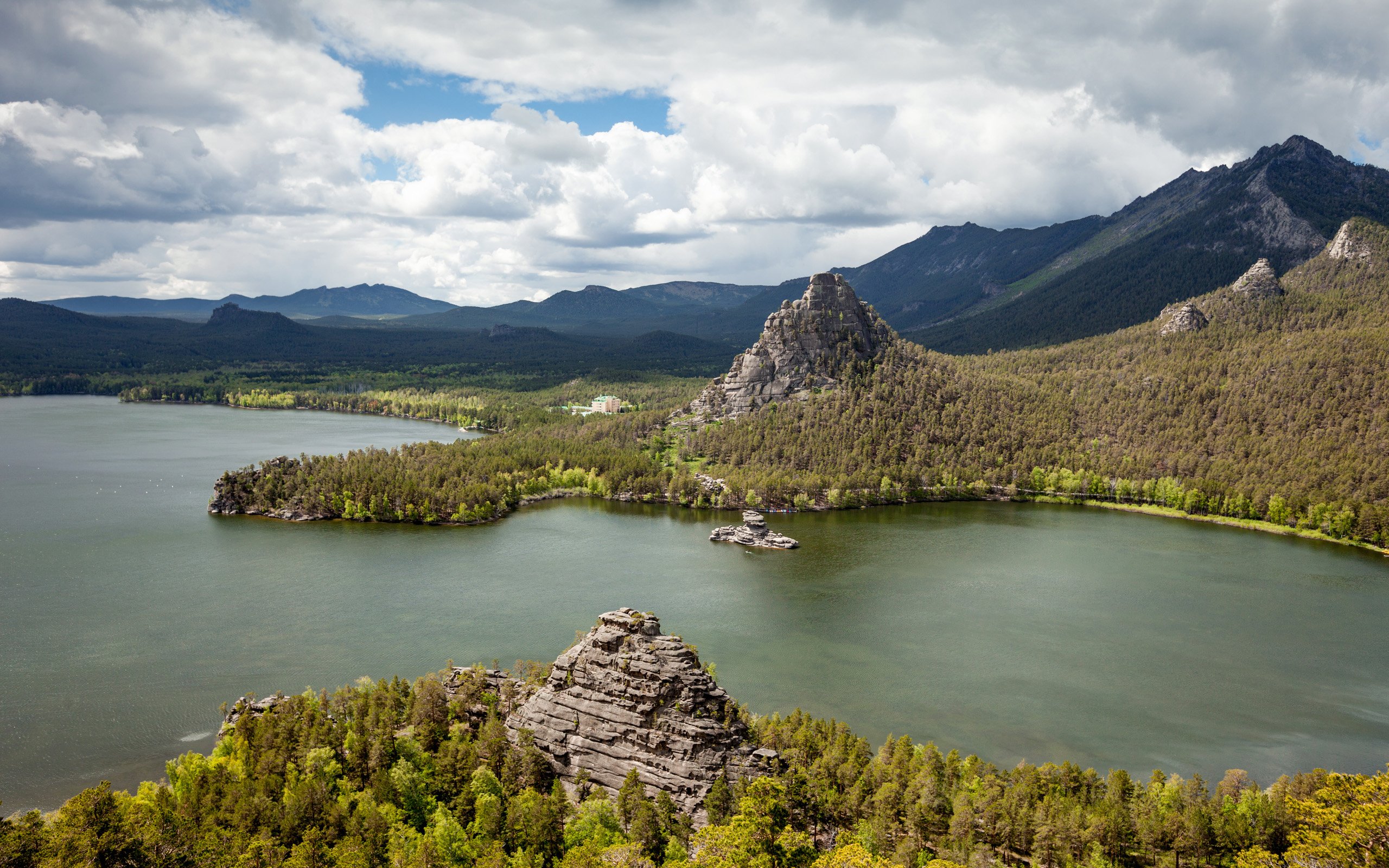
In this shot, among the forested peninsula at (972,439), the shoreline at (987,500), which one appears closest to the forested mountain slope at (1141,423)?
the forested peninsula at (972,439)

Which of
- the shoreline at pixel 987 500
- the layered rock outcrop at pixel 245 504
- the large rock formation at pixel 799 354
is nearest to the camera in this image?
the shoreline at pixel 987 500

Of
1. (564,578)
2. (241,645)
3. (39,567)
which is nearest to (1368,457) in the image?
(564,578)

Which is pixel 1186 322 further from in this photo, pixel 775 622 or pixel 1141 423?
pixel 775 622

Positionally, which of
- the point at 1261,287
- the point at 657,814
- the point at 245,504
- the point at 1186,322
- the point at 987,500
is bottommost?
the point at 657,814

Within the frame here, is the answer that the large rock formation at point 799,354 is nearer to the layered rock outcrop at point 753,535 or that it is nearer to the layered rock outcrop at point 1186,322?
the layered rock outcrop at point 753,535

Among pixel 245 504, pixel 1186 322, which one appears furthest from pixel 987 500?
pixel 245 504

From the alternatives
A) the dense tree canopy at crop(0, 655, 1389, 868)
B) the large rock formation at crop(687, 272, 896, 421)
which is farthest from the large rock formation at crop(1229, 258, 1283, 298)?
the dense tree canopy at crop(0, 655, 1389, 868)
